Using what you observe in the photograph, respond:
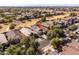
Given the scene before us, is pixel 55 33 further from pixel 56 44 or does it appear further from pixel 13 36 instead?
pixel 13 36

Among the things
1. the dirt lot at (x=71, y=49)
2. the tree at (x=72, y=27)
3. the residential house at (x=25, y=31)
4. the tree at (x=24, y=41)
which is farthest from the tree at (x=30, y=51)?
the tree at (x=72, y=27)

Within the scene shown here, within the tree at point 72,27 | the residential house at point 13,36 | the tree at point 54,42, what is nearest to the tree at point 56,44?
the tree at point 54,42

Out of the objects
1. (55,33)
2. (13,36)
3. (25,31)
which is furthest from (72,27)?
(13,36)

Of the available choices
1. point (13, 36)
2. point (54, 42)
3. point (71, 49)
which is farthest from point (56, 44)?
point (13, 36)

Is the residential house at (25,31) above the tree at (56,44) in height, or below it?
above

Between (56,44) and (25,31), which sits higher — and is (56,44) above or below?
below

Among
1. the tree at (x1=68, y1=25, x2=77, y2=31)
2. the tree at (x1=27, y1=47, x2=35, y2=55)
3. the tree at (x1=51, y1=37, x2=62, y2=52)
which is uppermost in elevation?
the tree at (x1=68, y1=25, x2=77, y2=31)

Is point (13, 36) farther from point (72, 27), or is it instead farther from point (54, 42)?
point (72, 27)

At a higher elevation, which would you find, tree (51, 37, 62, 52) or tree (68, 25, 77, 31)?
tree (68, 25, 77, 31)

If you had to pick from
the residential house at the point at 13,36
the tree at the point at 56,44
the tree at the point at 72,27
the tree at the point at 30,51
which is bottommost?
the tree at the point at 30,51

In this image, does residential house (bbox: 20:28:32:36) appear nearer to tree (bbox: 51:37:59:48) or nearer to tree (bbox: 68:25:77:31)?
tree (bbox: 51:37:59:48)

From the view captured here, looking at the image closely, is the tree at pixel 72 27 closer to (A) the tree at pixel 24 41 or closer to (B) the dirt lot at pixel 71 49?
(B) the dirt lot at pixel 71 49

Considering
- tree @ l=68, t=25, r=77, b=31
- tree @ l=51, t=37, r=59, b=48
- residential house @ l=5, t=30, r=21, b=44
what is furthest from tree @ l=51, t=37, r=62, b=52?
residential house @ l=5, t=30, r=21, b=44
